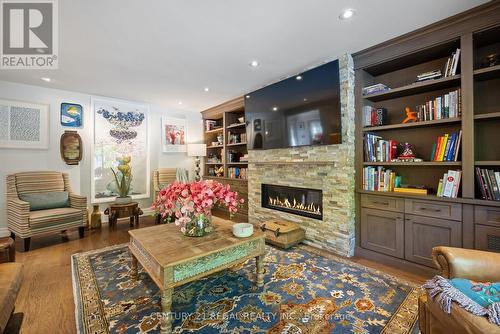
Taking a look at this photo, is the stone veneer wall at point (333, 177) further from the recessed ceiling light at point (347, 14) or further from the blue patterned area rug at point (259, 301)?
the recessed ceiling light at point (347, 14)

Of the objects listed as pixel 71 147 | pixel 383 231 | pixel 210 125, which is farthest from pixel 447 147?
pixel 71 147

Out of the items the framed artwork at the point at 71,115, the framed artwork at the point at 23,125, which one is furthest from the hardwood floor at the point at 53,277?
the framed artwork at the point at 71,115

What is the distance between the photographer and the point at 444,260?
49.0 inches

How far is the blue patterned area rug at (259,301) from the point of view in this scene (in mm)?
1503

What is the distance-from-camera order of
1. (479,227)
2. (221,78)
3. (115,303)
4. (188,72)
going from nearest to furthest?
1. (115,303)
2. (479,227)
3. (188,72)
4. (221,78)

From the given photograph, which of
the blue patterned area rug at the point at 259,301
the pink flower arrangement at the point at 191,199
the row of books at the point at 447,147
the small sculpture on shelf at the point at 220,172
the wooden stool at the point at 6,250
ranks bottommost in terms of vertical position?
the blue patterned area rug at the point at 259,301

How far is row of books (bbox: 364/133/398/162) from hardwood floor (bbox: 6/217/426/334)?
1.20 m

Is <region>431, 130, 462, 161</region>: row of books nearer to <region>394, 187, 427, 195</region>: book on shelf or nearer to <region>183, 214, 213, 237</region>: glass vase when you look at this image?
<region>394, 187, 427, 195</region>: book on shelf

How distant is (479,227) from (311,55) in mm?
2377

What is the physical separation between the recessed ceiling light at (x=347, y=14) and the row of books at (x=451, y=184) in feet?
5.66

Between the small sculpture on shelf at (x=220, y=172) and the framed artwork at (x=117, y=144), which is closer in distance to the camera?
the framed artwork at (x=117, y=144)

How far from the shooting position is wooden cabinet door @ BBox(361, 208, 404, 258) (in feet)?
7.85

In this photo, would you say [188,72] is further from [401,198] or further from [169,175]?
[401,198]

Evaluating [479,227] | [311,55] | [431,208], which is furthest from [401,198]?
[311,55]
